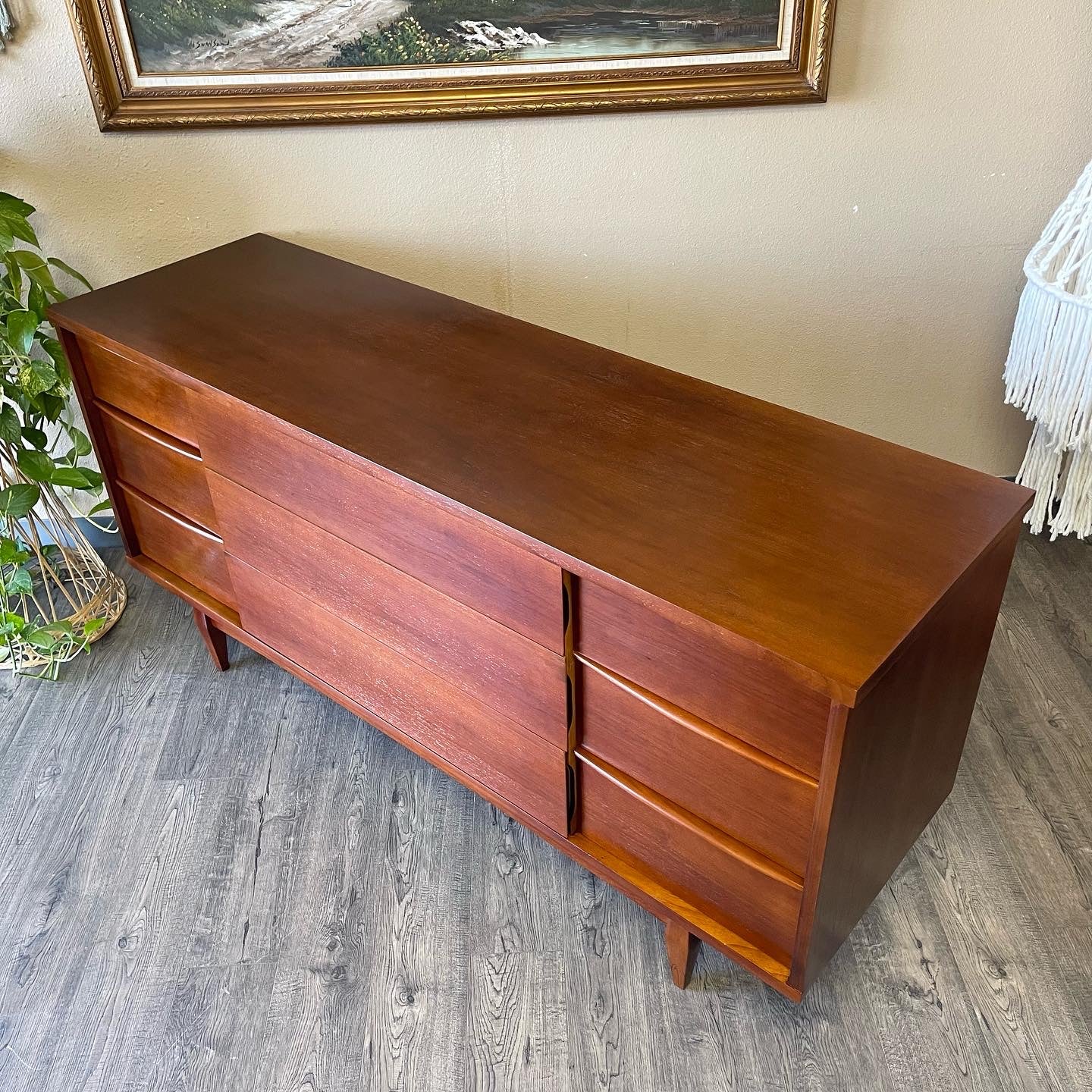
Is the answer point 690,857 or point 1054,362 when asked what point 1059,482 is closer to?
point 1054,362

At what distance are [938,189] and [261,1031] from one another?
1.78 metres

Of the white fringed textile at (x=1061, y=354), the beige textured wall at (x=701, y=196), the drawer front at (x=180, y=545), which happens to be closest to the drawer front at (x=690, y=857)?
the drawer front at (x=180, y=545)

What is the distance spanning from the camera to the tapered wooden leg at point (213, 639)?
187 cm

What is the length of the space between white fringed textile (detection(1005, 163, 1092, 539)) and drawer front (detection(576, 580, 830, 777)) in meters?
0.94

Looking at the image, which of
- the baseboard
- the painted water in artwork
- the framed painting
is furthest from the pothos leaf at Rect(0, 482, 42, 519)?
the painted water in artwork

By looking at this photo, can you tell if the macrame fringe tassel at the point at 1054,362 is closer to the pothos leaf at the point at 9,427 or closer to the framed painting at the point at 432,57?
the framed painting at the point at 432,57

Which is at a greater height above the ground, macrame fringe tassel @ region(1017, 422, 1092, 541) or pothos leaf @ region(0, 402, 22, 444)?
pothos leaf @ region(0, 402, 22, 444)

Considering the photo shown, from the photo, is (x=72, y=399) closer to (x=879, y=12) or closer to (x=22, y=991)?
(x=22, y=991)

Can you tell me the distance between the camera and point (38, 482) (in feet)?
6.23

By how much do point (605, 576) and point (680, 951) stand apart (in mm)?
579

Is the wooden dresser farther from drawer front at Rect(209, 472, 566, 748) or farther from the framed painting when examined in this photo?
the framed painting

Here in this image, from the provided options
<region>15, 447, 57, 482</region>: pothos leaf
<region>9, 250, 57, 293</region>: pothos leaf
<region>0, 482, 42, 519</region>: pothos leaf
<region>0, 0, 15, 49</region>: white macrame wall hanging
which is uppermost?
<region>0, 0, 15, 49</region>: white macrame wall hanging

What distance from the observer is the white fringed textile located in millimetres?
1817

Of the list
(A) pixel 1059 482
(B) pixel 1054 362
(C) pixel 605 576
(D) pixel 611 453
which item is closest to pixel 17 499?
(D) pixel 611 453
